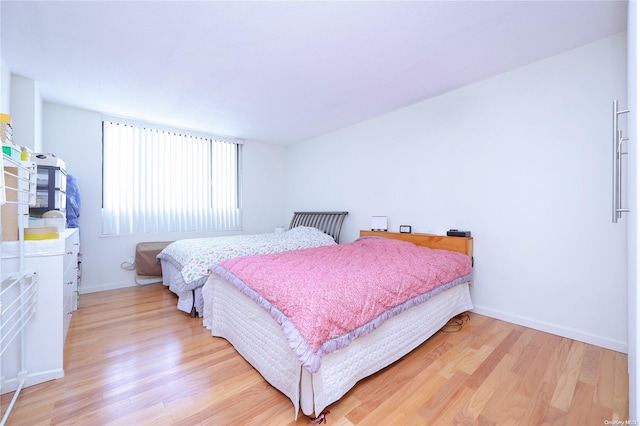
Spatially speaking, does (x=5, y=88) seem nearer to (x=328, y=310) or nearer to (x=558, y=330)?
(x=328, y=310)

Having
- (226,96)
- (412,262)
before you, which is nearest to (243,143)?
(226,96)

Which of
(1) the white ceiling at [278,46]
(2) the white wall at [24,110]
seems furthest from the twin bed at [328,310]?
(2) the white wall at [24,110]

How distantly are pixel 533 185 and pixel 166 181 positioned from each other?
4.70 m

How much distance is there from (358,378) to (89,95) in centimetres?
399

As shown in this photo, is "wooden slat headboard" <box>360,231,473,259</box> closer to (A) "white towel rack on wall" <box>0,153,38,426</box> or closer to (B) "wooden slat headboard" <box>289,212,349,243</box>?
(B) "wooden slat headboard" <box>289,212,349,243</box>

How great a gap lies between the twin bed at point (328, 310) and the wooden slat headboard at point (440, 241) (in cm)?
13

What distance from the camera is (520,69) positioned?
2.41m

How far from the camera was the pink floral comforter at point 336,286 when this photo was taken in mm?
1284

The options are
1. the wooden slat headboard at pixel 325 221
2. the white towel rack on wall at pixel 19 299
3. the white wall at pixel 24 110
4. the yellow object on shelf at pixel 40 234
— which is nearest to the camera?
the white towel rack on wall at pixel 19 299

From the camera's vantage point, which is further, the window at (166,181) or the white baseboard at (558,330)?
the window at (166,181)

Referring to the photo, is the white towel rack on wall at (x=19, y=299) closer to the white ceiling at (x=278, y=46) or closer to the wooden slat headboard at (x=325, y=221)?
the white ceiling at (x=278, y=46)

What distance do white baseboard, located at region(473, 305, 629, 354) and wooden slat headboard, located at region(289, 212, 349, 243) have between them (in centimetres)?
211

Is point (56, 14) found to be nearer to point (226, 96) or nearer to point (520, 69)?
point (226, 96)

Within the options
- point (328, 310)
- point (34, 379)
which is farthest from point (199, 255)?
point (328, 310)
